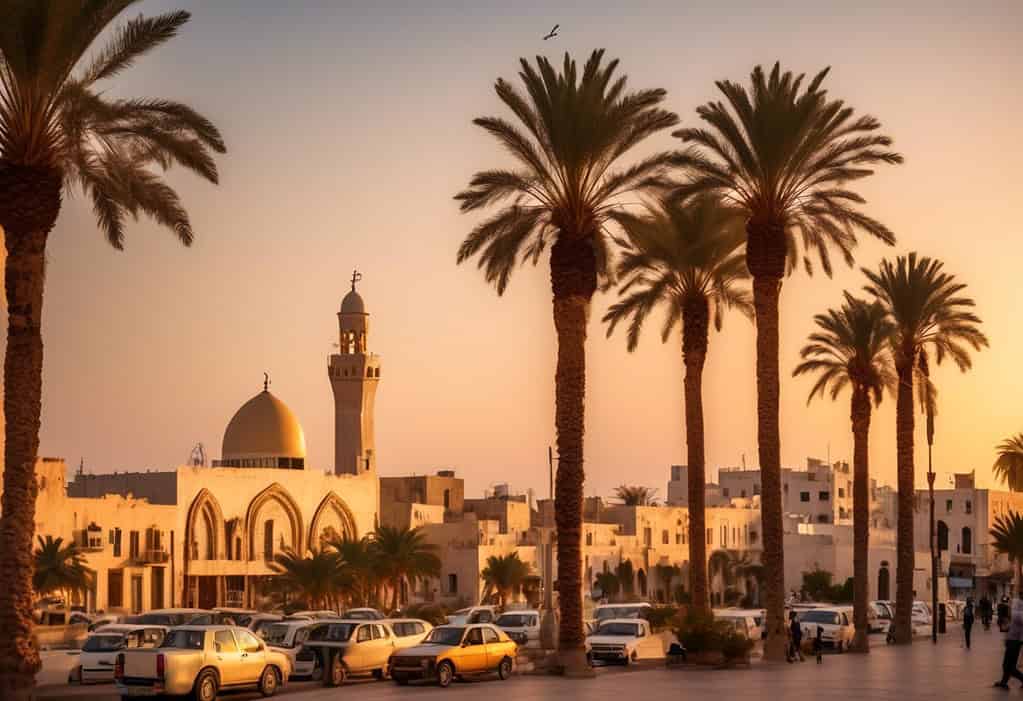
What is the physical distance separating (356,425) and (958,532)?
56249 mm

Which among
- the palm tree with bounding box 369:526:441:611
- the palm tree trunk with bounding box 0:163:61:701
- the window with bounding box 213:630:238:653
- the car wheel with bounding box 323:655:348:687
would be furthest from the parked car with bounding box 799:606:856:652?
the palm tree trunk with bounding box 0:163:61:701

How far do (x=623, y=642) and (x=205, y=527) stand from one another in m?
40.1

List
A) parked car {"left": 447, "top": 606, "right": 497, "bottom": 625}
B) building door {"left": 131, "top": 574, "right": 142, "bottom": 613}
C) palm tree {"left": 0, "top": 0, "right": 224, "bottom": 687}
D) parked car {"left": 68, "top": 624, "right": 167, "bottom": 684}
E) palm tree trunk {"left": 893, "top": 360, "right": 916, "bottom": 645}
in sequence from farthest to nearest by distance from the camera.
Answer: building door {"left": 131, "top": 574, "right": 142, "bottom": 613} → palm tree trunk {"left": 893, "top": 360, "right": 916, "bottom": 645} → parked car {"left": 447, "top": 606, "right": 497, "bottom": 625} → parked car {"left": 68, "top": 624, "right": 167, "bottom": 684} → palm tree {"left": 0, "top": 0, "right": 224, "bottom": 687}

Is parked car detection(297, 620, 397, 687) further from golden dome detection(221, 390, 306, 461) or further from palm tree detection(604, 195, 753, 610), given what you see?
golden dome detection(221, 390, 306, 461)

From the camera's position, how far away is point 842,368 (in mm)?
53969

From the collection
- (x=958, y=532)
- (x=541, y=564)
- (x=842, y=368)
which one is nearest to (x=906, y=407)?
(x=842, y=368)

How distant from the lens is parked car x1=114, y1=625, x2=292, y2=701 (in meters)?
26.9

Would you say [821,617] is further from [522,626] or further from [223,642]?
[223,642]

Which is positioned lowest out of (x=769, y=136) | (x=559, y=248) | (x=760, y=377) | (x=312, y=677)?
(x=312, y=677)

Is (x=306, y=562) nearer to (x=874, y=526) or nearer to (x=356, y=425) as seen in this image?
(x=356, y=425)

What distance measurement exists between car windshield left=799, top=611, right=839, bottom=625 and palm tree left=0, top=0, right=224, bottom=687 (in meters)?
28.1

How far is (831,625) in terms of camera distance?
4994 cm

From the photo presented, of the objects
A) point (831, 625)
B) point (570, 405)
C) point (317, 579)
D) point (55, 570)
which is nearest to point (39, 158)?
point (570, 405)

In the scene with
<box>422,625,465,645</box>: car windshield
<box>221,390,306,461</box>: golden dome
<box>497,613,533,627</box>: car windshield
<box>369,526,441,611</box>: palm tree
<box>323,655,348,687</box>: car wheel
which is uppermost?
<box>221,390,306,461</box>: golden dome
